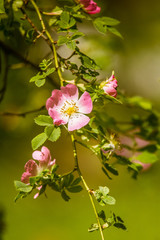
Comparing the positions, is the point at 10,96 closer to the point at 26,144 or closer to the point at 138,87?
the point at 26,144

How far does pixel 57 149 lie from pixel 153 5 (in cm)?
144

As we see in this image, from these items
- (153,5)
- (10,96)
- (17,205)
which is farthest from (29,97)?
(153,5)

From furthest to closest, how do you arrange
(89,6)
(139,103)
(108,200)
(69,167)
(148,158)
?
(69,167) < (139,103) < (148,158) < (89,6) < (108,200)

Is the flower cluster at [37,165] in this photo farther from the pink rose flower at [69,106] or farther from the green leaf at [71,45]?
the green leaf at [71,45]

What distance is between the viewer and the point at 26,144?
7.61 feet

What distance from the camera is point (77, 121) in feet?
1.79

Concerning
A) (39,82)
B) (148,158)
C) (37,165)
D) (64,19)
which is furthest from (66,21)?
(148,158)

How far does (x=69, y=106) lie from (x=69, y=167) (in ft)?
6.48

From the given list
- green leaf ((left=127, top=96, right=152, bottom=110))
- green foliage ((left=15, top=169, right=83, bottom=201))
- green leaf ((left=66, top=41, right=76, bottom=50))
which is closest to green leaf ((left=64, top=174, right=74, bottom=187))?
green foliage ((left=15, top=169, right=83, bottom=201))

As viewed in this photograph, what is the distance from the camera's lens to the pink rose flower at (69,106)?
0.54 metres

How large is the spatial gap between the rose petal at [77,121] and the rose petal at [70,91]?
0.03m

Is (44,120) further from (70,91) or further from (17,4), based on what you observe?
(17,4)

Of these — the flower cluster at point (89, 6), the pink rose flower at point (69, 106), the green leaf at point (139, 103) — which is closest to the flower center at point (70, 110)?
the pink rose flower at point (69, 106)

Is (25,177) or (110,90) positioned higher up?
(110,90)
